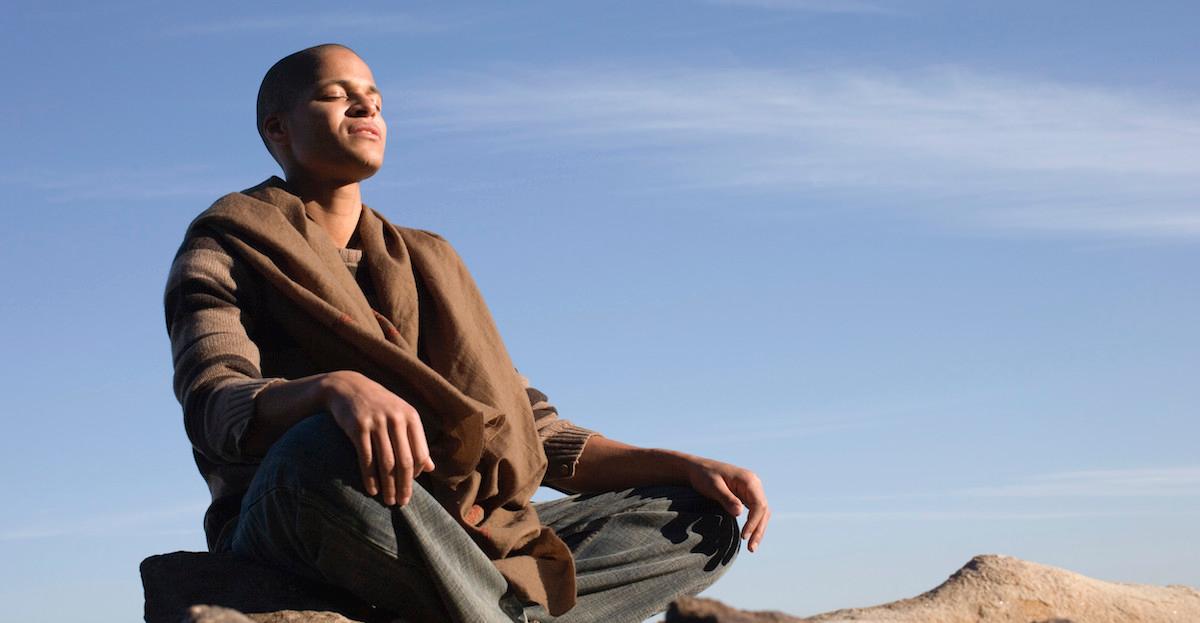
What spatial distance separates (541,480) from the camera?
3.82m

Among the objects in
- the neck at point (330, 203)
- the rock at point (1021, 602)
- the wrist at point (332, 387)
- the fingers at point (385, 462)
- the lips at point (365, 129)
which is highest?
the lips at point (365, 129)

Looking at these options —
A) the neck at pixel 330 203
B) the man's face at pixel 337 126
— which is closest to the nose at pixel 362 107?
the man's face at pixel 337 126

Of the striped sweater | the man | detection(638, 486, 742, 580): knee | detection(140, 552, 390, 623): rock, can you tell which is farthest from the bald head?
detection(638, 486, 742, 580): knee

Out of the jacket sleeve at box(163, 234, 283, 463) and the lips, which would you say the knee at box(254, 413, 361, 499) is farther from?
the lips

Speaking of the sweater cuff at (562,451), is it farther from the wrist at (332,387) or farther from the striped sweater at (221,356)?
the wrist at (332,387)

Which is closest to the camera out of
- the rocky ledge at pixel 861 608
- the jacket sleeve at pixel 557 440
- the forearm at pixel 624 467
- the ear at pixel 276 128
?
the rocky ledge at pixel 861 608

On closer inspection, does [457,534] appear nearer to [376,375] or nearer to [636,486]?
[376,375]

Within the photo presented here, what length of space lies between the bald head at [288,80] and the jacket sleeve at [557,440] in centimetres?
104

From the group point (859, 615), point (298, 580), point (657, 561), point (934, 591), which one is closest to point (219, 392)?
point (298, 580)

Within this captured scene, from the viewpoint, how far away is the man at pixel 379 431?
2994 millimetres

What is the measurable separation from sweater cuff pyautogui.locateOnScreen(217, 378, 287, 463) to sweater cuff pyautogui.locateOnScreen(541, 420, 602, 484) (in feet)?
3.87

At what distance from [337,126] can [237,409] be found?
0.98 meters

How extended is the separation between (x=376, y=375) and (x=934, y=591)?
2.50 metres

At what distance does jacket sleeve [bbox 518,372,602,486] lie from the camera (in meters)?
4.09
